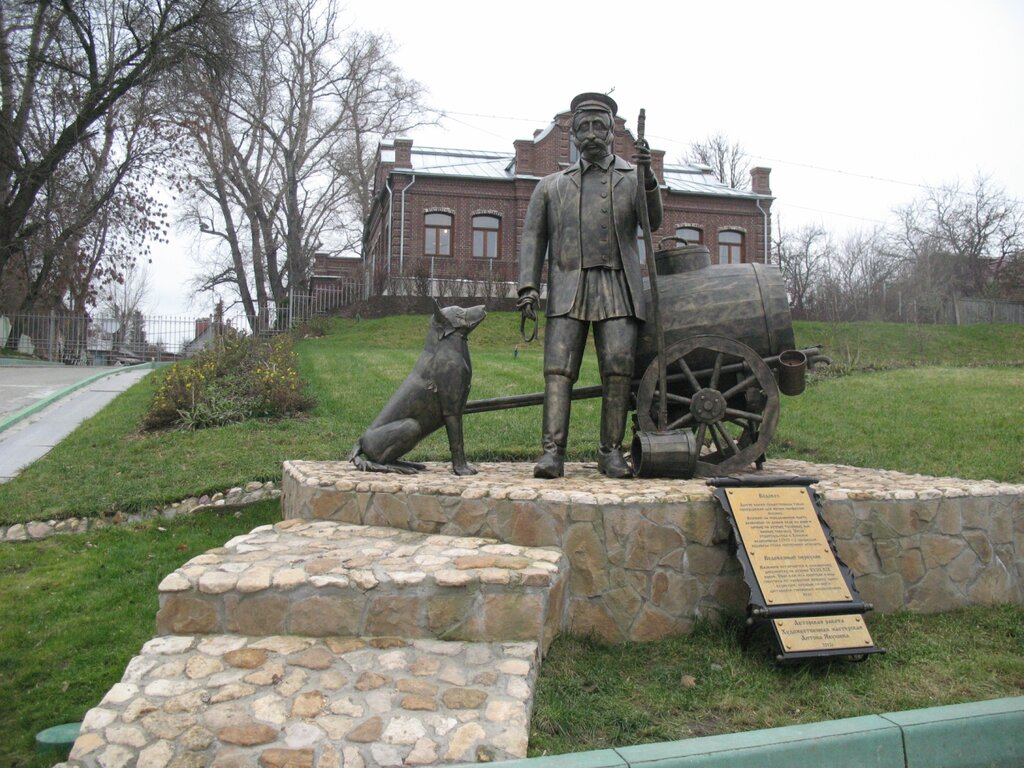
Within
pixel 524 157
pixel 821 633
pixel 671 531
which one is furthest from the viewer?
pixel 524 157

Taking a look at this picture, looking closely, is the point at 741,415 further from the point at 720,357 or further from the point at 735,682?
the point at 735,682

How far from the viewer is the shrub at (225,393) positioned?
10211mm

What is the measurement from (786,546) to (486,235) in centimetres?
2369

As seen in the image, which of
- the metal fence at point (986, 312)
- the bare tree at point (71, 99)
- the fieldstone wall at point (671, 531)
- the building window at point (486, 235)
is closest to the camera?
the fieldstone wall at point (671, 531)

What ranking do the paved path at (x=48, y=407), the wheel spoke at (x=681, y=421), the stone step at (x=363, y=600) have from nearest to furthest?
the stone step at (x=363, y=600), the wheel spoke at (x=681, y=421), the paved path at (x=48, y=407)

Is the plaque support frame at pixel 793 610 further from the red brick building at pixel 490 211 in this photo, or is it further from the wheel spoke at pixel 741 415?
the red brick building at pixel 490 211

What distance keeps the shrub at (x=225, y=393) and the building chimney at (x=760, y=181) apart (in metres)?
21.6

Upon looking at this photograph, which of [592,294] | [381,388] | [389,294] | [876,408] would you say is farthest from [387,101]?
[592,294]

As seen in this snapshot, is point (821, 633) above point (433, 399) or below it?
below

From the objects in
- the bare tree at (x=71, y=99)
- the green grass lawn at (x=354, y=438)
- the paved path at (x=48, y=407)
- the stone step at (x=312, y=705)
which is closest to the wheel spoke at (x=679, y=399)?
the stone step at (x=312, y=705)

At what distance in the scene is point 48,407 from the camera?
12.0 metres

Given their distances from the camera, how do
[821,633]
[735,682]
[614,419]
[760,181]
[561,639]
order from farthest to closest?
1. [760,181]
2. [614,419]
3. [561,639]
4. [821,633]
5. [735,682]

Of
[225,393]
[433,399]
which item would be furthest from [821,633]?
[225,393]

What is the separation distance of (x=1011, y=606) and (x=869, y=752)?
2.27 m
